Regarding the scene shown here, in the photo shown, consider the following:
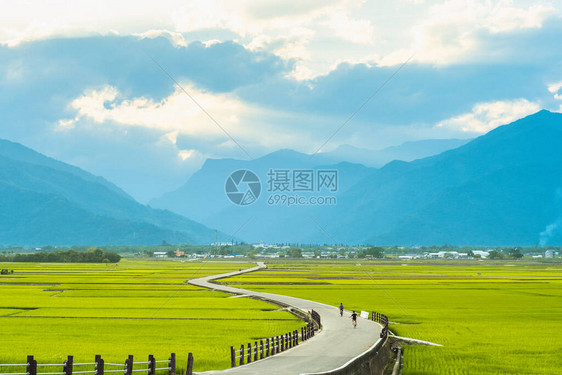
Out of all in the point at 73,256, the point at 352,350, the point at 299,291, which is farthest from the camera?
the point at 73,256

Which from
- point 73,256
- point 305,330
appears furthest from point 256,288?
point 73,256

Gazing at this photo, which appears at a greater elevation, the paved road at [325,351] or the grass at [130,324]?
the paved road at [325,351]

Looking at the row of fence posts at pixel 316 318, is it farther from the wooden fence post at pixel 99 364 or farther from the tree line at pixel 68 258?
the tree line at pixel 68 258

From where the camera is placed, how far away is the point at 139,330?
1524 inches

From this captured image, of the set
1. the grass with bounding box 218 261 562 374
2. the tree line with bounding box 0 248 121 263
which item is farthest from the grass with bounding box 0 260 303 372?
the tree line with bounding box 0 248 121 263

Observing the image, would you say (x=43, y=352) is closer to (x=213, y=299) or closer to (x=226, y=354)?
(x=226, y=354)

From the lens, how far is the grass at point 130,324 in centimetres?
2997

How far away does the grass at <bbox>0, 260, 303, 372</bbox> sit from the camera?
98.3 feet

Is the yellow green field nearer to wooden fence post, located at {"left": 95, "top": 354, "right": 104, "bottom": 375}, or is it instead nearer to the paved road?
the paved road

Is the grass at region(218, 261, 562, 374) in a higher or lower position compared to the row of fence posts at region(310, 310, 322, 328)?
lower

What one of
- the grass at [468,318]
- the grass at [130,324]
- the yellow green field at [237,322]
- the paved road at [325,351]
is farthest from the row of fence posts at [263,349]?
the grass at [468,318]

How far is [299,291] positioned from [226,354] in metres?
43.1

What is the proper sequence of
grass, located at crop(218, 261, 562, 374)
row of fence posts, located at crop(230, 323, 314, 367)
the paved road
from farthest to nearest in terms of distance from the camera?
grass, located at crop(218, 261, 562, 374), row of fence posts, located at crop(230, 323, 314, 367), the paved road

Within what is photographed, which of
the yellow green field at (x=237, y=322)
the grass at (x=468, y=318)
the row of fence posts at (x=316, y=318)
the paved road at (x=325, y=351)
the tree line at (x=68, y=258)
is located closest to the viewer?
the paved road at (x=325, y=351)
